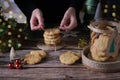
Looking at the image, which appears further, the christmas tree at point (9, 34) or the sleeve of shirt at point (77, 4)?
the sleeve of shirt at point (77, 4)

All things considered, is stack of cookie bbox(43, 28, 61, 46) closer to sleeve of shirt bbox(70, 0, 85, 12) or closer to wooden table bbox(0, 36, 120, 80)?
wooden table bbox(0, 36, 120, 80)

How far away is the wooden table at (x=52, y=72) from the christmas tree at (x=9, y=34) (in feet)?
0.34

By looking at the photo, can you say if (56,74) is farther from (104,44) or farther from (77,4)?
(77,4)

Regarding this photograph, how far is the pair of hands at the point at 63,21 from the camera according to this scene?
1.29 m

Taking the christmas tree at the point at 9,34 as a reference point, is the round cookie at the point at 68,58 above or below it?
below

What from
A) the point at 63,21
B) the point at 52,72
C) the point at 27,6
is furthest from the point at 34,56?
the point at 27,6

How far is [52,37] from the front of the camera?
1.22m

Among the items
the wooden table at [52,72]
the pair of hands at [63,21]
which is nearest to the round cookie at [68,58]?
the wooden table at [52,72]

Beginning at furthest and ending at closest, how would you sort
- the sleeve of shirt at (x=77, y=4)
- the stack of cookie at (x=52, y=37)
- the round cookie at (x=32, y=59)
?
the sleeve of shirt at (x=77, y=4)
the stack of cookie at (x=52, y=37)
the round cookie at (x=32, y=59)

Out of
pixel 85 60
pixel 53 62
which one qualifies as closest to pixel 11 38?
pixel 53 62

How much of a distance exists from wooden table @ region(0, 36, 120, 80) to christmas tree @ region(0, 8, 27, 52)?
4.1 inches

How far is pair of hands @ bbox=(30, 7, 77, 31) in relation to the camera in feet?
4.23

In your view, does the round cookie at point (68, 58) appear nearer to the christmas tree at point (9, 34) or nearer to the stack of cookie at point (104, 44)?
the stack of cookie at point (104, 44)

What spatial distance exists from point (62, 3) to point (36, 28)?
39 cm
